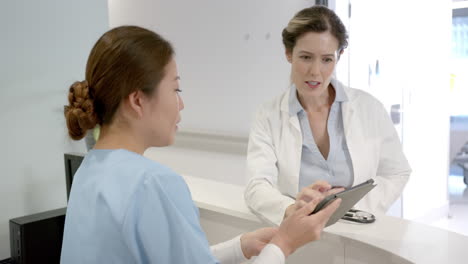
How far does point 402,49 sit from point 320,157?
9.55ft

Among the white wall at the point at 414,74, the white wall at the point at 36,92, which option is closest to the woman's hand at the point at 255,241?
the white wall at the point at 36,92

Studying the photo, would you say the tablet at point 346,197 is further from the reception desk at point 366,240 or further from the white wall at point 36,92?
the white wall at point 36,92

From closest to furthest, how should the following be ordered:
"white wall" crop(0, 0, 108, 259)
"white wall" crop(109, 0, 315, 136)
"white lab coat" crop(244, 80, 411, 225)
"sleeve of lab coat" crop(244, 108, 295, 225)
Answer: "sleeve of lab coat" crop(244, 108, 295, 225)
"white lab coat" crop(244, 80, 411, 225)
"white wall" crop(0, 0, 108, 259)
"white wall" crop(109, 0, 315, 136)

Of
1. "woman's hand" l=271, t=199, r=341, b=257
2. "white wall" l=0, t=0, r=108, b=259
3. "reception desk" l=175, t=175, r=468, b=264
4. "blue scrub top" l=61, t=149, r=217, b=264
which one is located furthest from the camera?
"white wall" l=0, t=0, r=108, b=259

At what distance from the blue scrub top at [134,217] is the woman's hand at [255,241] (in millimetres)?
434

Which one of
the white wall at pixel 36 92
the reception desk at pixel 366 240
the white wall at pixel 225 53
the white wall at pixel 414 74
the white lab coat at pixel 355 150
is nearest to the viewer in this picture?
the reception desk at pixel 366 240

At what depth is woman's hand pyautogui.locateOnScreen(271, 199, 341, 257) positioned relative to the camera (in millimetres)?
1217

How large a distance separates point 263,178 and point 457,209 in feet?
14.2

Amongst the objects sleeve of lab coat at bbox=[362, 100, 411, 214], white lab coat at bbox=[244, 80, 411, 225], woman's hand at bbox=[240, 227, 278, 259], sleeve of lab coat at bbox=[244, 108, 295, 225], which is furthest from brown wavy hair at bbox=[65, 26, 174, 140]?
sleeve of lab coat at bbox=[362, 100, 411, 214]

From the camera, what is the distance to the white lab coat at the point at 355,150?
6.22 feet

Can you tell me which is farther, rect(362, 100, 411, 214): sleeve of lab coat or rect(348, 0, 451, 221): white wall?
rect(348, 0, 451, 221): white wall

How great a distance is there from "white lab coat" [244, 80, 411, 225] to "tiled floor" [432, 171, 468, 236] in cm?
313

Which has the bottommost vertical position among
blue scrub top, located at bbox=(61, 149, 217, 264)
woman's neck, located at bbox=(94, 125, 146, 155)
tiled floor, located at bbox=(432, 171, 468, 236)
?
tiled floor, located at bbox=(432, 171, 468, 236)

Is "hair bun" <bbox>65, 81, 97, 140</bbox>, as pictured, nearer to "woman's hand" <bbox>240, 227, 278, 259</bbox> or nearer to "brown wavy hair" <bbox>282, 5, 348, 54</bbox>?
"woman's hand" <bbox>240, 227, 278, 259</bbox>
